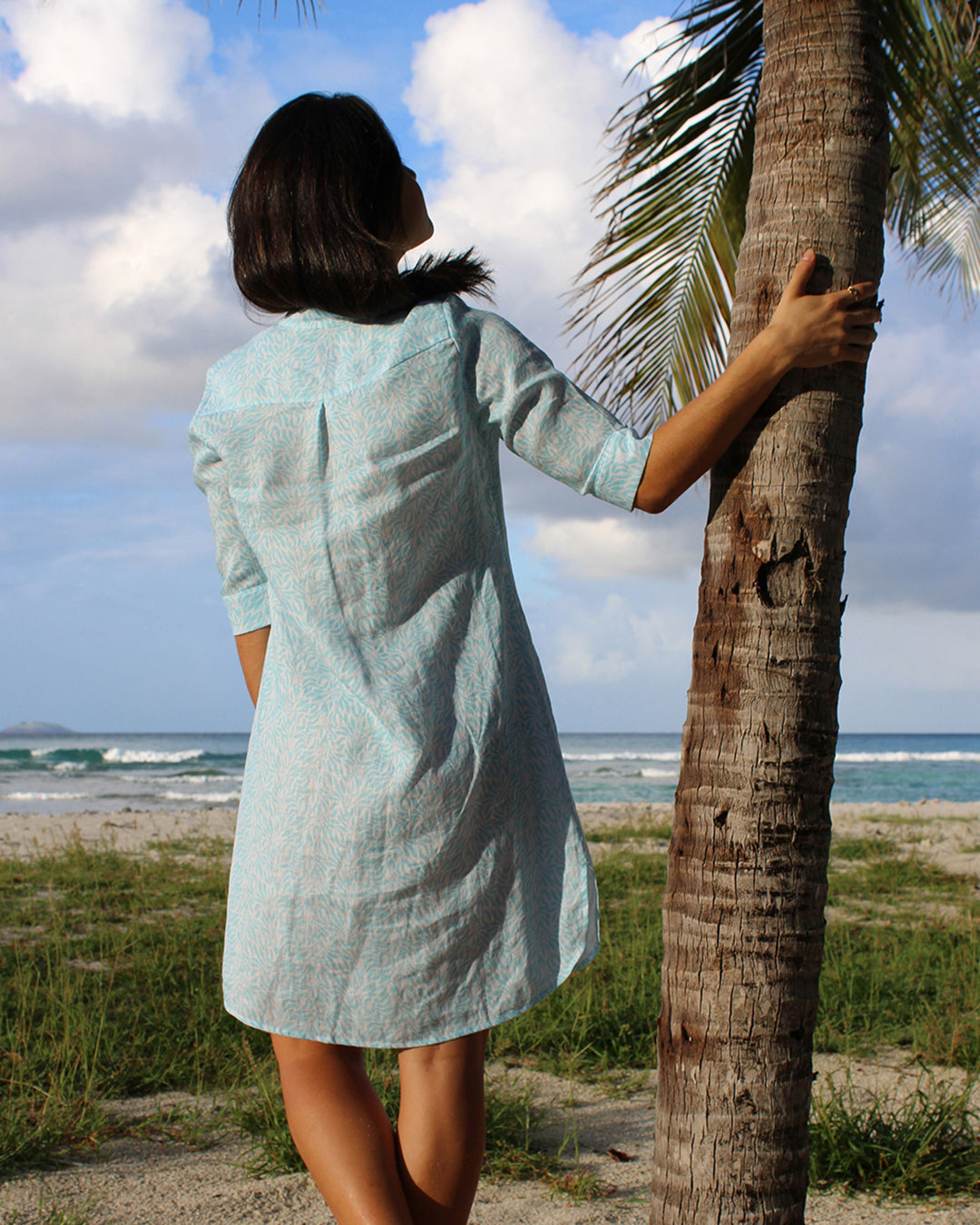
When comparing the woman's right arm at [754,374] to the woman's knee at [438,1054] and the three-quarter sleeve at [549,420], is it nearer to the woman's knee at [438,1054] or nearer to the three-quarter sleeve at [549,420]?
the three-quarter sleeve at [549,420]

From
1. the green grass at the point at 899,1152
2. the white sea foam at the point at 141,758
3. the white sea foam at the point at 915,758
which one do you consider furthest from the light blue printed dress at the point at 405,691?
the white sea foam at the point at 915,758

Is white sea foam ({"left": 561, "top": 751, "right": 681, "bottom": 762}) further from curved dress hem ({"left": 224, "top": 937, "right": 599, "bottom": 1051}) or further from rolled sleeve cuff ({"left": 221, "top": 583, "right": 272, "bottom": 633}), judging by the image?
curved dress hem ({"left": 224, "top": 937, "right": 599, "bottom": 1051})

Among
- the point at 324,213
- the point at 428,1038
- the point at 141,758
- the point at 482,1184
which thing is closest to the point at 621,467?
the point at 324,213

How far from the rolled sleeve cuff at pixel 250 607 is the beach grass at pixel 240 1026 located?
1.67 m

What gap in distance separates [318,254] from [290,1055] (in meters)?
1.20

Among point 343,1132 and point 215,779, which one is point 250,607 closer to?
point 343,1132

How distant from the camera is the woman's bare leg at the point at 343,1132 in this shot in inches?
55.6

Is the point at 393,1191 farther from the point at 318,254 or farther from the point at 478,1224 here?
the point at 318,254

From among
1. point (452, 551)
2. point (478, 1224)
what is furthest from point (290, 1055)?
point (478, 1224)

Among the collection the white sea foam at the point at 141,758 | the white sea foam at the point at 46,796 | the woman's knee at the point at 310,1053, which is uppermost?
the woman's knee at the point at 310,1053

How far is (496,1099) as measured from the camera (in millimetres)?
2832

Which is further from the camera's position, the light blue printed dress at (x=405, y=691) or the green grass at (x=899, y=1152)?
the green grass at (x=899, y=1152)

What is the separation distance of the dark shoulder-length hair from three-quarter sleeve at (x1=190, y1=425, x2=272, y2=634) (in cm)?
Answer: 28

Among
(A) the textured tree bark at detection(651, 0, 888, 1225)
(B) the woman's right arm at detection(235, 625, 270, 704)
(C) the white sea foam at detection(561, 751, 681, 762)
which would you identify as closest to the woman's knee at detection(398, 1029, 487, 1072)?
(A) the textured tree bark at detection(651, 0, 888, 1225)
